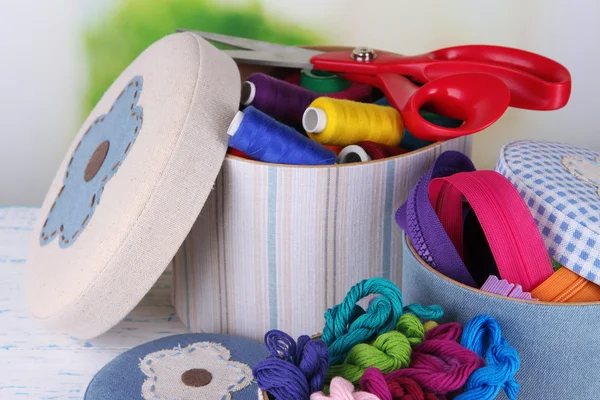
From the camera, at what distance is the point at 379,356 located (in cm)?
53

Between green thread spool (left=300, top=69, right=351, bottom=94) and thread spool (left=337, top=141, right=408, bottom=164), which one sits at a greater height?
green thread spool (left=300, top=69, right=351, bottom=94)

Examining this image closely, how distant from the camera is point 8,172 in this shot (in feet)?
3.84

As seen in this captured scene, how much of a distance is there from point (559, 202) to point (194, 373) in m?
0.37

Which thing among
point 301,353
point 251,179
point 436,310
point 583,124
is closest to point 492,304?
point 436,310

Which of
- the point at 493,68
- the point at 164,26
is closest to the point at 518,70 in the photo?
the point at 493,68

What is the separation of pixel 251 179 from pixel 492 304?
0.26m

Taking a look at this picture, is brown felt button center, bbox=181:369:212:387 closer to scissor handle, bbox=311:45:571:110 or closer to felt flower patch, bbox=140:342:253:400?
felt flower patch, bbox=140:342:253:400

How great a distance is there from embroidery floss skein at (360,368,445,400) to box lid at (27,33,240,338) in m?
0.27

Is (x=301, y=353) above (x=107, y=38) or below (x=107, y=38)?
below

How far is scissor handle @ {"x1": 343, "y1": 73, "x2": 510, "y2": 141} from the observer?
2.49 ft

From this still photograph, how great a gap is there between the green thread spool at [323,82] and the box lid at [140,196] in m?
0.18


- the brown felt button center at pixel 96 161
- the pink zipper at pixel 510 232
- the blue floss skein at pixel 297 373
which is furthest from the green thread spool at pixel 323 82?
the blue floss skein at pixel 297 373

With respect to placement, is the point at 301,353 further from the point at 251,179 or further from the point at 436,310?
the point at 251,179

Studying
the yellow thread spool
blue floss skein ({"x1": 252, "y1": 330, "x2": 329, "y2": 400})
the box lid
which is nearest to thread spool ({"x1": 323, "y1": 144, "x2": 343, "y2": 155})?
the yellow thread spool
